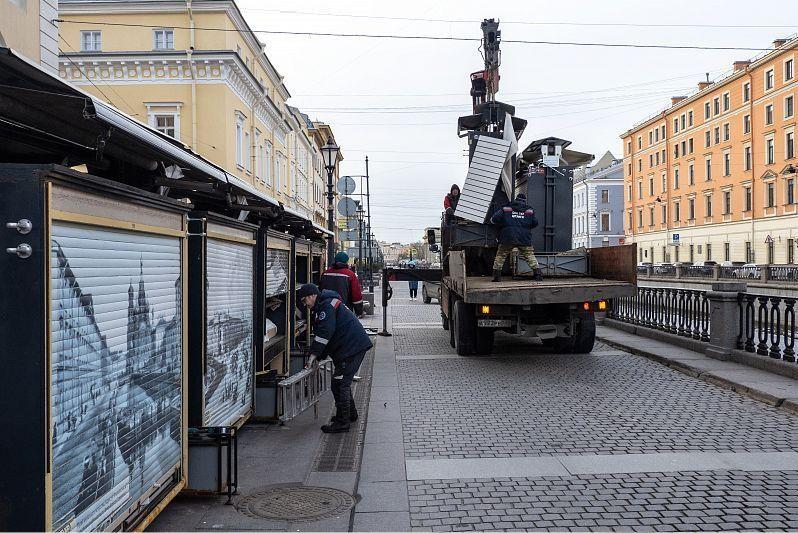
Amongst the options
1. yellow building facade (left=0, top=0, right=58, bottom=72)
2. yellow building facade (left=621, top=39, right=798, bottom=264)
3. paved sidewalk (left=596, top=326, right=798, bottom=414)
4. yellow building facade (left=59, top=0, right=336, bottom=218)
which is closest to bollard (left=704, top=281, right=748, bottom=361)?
paved sidewalk (left=596, top=326, right=798, bottom=414)

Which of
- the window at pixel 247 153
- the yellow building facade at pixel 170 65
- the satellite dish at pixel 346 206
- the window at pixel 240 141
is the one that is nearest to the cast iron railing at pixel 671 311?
the satellite dish at pixel 346 206

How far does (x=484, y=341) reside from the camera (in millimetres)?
12305

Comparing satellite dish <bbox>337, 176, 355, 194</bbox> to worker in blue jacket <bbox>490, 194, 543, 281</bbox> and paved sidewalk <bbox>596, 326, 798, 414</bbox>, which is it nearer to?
worker in blue jacket <bbox>490, 194, 543, 281</bbox>

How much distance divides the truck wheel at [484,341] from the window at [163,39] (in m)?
23.2

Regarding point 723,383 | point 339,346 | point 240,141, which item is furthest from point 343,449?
point 240,141

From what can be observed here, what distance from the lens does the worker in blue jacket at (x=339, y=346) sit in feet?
22.6

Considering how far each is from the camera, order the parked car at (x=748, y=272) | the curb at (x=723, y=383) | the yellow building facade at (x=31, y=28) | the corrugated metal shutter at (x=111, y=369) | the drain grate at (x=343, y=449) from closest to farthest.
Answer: the corrugated metal shutter at (x=111, y=369)
the drain grate at (x=343, y=449)
the curb at (x=723, y=383)
the yellow building facade at (x=31, y=28)
the parked car at (x=748, y=272)

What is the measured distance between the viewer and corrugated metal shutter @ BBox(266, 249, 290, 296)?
7.65 meters

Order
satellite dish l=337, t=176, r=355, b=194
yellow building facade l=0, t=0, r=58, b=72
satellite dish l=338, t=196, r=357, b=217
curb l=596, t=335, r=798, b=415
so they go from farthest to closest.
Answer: satellite dish l=337, t=176, r=355, b=194 → satellite dish l=338, t=196, r=357, b=217 → yellow building facade l=0, t=0, r=58, b=72 → curb l=596, t=335, r=798, b=415

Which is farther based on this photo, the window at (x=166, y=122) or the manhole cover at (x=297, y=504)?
the window at (x=166, y=122)

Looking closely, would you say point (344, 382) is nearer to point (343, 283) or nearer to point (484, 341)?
point (343, 283)

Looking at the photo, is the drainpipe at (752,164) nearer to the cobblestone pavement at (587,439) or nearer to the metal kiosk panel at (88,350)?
the cobblestone pavement at (587,439)

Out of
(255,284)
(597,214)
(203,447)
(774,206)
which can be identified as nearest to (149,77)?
(255,284)

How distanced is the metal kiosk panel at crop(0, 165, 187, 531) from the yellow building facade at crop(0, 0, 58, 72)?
8940mm
